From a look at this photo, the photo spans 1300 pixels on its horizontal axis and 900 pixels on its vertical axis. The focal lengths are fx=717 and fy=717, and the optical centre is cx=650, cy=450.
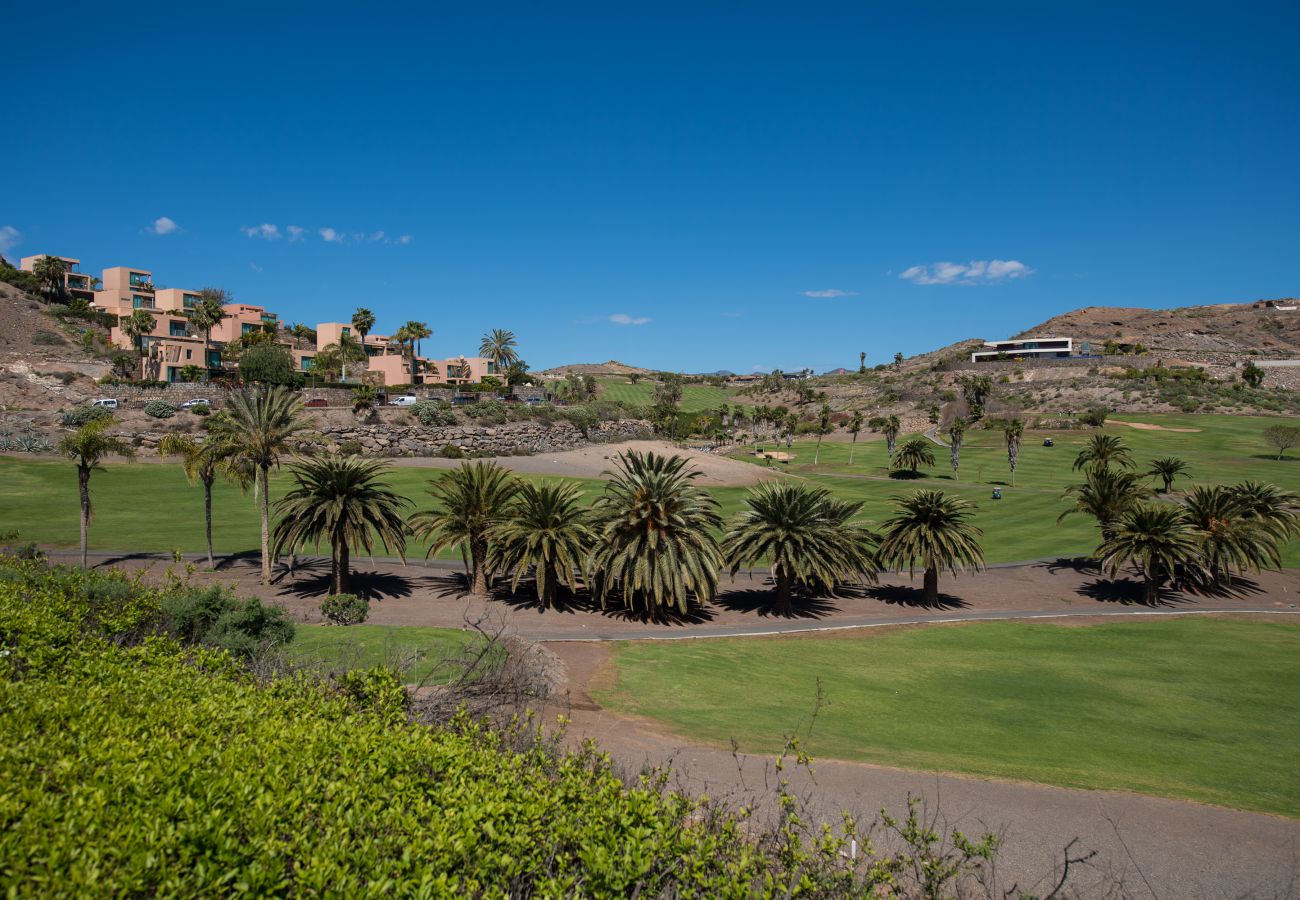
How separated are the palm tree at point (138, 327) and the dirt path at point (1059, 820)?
318 ft

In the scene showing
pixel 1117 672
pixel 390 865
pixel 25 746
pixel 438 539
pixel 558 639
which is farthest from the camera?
pixel 438 539

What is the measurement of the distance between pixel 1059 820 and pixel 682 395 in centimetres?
16005

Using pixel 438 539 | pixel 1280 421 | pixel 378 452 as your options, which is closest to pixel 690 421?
pixel 378 452

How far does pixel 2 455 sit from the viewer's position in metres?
55.2

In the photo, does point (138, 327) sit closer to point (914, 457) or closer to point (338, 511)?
point (338, 511)

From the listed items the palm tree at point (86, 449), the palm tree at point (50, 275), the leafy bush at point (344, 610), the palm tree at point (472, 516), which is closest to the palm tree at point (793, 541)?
the palm tree at point (472, 516)

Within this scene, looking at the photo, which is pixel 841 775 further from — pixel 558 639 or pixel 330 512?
pixel 330 512

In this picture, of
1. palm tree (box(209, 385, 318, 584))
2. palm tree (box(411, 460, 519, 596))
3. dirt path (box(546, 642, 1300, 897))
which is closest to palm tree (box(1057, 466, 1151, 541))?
dirt path (box(546, 642, 1300, 897))

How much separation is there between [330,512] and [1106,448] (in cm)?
5056

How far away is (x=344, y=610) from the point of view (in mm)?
23984

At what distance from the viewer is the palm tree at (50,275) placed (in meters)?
104

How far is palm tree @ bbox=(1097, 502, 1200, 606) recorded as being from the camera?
1177 inches

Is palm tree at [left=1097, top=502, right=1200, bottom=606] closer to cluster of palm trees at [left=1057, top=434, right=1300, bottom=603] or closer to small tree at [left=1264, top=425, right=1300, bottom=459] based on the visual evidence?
cluster of palm trees at [left=1057, top=434, right=1300, bottom=603]

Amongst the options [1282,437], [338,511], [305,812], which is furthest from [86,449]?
[1282,437]
